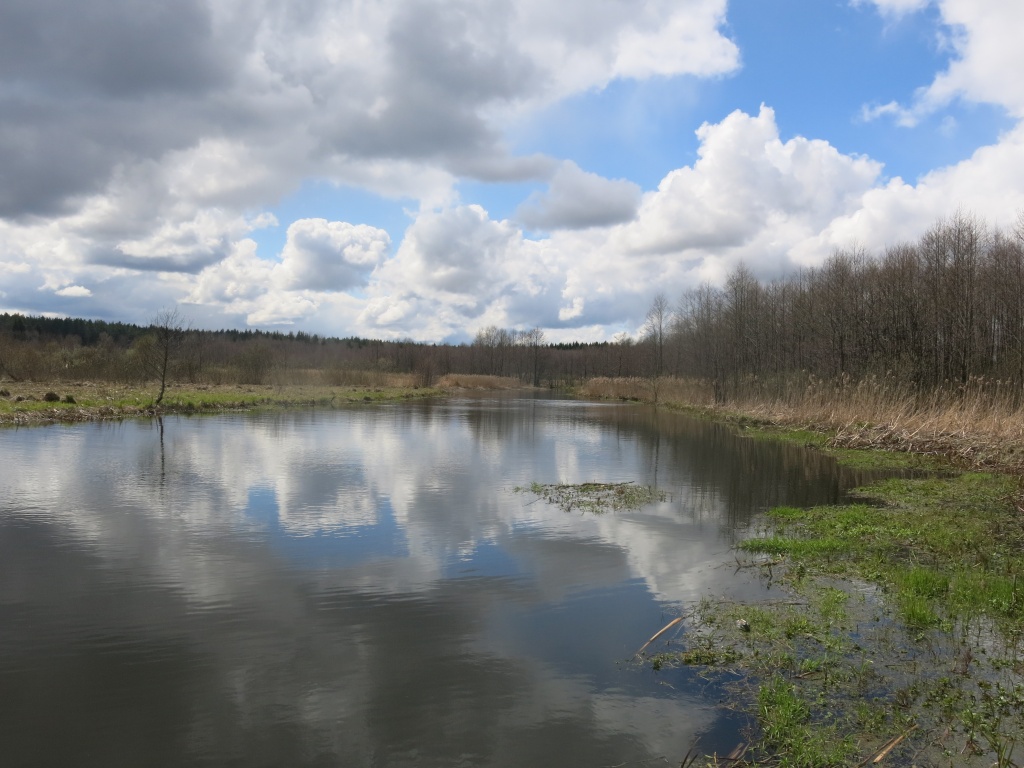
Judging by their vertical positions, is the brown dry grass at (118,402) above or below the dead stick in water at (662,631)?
above

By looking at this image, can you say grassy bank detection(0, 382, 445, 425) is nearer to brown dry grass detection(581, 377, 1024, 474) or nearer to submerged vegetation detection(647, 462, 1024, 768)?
submerged vegetation detection(647, 462, 1024, 768)

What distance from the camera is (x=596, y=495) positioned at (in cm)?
1318

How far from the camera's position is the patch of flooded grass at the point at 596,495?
12156 millimetres

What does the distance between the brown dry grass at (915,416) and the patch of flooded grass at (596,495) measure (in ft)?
25.0

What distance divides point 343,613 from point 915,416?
20327 mm

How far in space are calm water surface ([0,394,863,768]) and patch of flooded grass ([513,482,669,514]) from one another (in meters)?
0.45

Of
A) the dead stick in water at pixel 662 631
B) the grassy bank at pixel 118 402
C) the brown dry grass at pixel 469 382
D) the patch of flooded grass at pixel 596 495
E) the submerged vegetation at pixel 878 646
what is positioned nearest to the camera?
the submerged vegetation at pixel 878 646

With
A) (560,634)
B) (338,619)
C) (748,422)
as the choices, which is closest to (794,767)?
(560,634)

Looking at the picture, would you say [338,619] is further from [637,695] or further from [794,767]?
[794,767]

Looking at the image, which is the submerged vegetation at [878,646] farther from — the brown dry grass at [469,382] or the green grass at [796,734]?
the brown dry grass at [469,382]

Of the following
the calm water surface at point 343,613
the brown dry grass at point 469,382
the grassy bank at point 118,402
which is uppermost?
the brown dry grass at point 469,382

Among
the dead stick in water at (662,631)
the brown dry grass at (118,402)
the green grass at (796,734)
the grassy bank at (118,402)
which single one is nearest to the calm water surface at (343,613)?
the dead stick in water at (662,631)

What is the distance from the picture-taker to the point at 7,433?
19641mm

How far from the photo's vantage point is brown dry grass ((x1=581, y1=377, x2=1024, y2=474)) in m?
17.0
